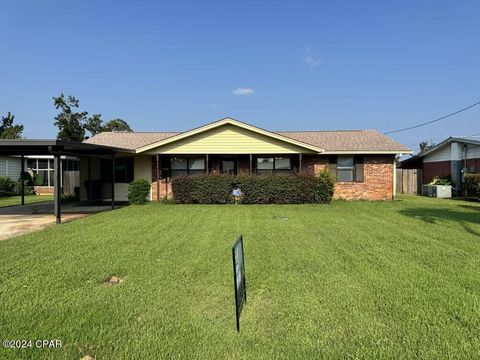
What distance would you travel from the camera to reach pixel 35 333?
343 centimetres

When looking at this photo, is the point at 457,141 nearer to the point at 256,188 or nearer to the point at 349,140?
the point at 349,140

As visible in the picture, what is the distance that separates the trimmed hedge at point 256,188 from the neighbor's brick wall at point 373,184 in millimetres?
2654

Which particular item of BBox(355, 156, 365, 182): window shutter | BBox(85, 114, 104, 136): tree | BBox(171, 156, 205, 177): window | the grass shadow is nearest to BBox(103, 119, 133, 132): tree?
BBox(85, 114, 104, 136): tree

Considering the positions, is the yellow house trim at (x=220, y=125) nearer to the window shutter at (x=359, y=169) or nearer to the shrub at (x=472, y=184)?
the window shutter at (x=359, y=169)

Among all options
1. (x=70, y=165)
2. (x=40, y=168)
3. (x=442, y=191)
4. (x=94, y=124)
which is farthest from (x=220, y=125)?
(x=94, y=124)

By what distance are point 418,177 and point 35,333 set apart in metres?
26.3

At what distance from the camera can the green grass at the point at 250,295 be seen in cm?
324

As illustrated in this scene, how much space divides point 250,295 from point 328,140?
16628 millimetres

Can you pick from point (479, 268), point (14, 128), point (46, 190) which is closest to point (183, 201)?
point (479, 268)

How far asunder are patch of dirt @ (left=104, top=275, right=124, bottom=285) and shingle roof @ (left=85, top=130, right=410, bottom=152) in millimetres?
14416

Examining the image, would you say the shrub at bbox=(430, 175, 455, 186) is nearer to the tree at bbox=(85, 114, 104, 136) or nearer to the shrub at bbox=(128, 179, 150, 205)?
the shrub at bbox=(128, 179, 150, 205)

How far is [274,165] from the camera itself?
18.4 metres

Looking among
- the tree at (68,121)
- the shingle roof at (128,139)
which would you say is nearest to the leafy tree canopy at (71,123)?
the tree at (68,121)

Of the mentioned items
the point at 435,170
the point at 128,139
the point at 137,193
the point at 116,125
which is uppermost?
the point at 116,125
